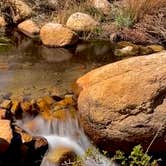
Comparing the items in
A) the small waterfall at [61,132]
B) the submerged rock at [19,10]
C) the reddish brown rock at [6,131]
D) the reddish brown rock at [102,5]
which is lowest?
the submerged rock at [19,10]

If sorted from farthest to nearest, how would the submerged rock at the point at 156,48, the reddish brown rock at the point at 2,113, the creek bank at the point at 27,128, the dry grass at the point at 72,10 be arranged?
the dry grass at the point at 72,10, the submerged rock at the point at 156,48, the reddish brown rock at the point at 2,113, the creek bank at the point at 27,128

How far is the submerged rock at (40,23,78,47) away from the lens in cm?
868

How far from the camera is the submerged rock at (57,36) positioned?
8.68 meters

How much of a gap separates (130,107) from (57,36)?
13.7ft

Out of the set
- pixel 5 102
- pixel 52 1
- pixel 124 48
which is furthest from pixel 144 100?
pixel 52 1

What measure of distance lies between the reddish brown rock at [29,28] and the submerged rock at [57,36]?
289 mm

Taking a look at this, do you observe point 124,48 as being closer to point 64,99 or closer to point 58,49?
point 58,49

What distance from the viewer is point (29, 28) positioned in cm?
945

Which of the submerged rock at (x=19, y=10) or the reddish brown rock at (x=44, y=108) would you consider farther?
the submerged rock at (x=19, y=10)

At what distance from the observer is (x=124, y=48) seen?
845 cm

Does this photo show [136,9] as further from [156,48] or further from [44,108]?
[44,108]

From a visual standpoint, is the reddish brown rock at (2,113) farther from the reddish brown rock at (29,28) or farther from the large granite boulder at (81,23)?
the large granite boulder at (81,23)

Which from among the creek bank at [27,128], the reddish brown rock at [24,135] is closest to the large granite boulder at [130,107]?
the creek bank at [27,128]

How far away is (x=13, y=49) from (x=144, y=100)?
4.08m
